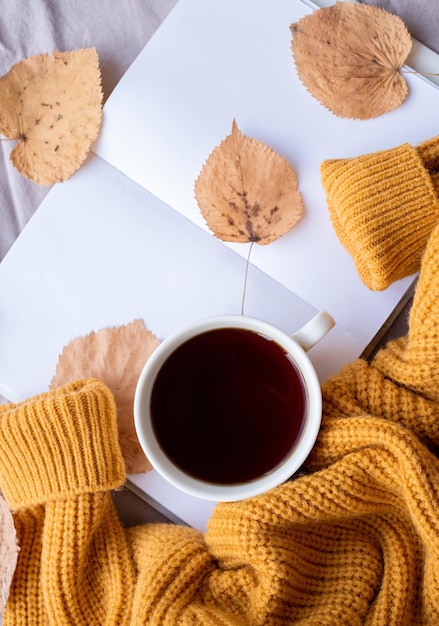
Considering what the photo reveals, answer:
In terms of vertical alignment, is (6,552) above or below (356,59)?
below

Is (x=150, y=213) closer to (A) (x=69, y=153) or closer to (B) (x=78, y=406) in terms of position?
(A) (x=69, y=153)

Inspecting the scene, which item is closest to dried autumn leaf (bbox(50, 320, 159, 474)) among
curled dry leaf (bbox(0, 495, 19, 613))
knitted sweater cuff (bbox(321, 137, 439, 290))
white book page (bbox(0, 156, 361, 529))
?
white book page (bbox(0, 156, 361, 529))

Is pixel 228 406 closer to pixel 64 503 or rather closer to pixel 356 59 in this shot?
pixel 64 503

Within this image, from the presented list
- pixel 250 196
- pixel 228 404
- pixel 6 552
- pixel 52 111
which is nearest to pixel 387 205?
pixel 250 196

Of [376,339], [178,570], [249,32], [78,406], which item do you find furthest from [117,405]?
[249,32]

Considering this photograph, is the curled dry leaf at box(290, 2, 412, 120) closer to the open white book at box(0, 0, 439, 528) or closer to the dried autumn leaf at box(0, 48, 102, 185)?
the open white book at box(0, 0, 439, 528)

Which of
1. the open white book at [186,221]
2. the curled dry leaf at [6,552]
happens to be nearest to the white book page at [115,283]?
the open white book at [186,221]
